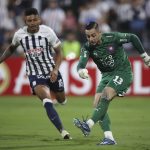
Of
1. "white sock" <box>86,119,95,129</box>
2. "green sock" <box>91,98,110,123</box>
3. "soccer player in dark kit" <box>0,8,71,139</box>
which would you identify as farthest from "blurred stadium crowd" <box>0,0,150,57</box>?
"white sock" <box>86,119,95,129</box>

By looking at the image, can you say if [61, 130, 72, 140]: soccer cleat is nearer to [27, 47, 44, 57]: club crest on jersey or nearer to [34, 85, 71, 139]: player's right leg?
[34, 85, 71, 139]: player's right leg

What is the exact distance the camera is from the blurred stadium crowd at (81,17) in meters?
19.5

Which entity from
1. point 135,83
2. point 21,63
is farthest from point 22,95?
point 135,83

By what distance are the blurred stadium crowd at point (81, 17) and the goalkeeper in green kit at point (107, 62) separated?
929cm

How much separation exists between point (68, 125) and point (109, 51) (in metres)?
3.00

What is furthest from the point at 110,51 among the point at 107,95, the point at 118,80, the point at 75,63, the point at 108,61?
the point at 75,63

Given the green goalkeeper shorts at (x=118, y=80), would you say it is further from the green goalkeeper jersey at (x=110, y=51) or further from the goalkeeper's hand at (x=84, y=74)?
the goalkeeper's hand at (x=84, y=74)

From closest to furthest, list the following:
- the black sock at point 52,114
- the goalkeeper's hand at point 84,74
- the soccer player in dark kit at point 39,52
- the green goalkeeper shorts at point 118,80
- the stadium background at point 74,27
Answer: the goalkeeper's hand at point 84,74, the green goalkeeper shorts at point 118,80, the black sock at point 52,114, the soccer player in dark kit at point 39,52, the stadium background at point 74,27

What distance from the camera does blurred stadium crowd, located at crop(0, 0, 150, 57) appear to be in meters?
19.5

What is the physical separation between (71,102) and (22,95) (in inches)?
83.3

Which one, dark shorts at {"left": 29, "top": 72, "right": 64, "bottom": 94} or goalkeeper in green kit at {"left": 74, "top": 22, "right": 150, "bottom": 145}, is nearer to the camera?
goalkeeper in green kit at {"left": 74, "top": 22, "right": 150, "bottom": 145}

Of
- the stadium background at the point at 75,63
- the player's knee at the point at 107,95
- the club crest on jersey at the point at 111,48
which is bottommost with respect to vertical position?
the stadium background at the point at 75,63

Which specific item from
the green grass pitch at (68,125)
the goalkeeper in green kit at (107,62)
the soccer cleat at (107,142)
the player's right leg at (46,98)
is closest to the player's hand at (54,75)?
the player's right leg at (46,98)

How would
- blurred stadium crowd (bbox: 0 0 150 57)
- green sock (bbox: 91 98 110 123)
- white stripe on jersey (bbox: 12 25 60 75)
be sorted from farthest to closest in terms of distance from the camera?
1. blurred stadium crowd (bbox: 0 0 150 57)
2. white stripe on jersey (bbox: 12 25 60 75)
3. green sock (bbox: 91 98 110 123)
